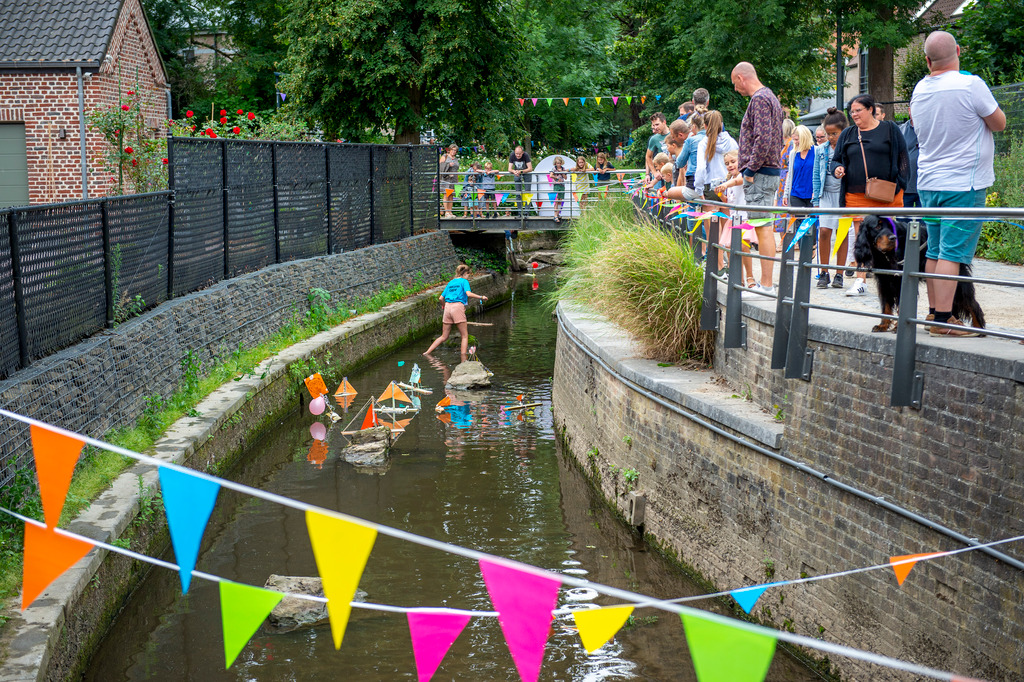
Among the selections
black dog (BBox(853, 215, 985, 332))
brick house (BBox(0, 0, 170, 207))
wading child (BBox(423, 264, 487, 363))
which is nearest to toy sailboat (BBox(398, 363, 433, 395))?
wading child (BBox(423, 264, 487, 363))

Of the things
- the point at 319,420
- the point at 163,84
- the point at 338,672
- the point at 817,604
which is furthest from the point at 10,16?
the point at 817,604

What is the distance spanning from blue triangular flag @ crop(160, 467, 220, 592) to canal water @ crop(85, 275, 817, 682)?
2.60 m

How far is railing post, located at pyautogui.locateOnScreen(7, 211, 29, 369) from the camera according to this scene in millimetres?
7082

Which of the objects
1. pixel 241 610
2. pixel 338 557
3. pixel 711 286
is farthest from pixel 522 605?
pixel 711 286

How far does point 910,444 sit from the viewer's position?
5.42 m

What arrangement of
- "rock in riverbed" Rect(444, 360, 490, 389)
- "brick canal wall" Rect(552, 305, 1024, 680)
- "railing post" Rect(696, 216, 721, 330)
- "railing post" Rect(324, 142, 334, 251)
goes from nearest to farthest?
1. "brick canal wall" Rect(552, 305, 1024, 680)
2. "railing post" Rect(696, 216, 721, 330)
3. "rock in riverbed" Rect(444, 360, 490, 389)
4. "railing post" Rect(324, 142, 334, 251)

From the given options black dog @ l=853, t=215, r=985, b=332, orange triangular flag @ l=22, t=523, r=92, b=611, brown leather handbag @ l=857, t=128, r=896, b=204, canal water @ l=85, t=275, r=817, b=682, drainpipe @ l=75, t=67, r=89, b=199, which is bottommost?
canal water @ l=85, t=275, r=817, b=682

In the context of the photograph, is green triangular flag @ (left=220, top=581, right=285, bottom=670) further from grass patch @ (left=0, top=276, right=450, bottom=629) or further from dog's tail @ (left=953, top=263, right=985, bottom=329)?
dog's tail @ (left=953, top=263, right=985, bottom=329)

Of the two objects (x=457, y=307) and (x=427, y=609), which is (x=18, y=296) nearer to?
(x=427, y=609)

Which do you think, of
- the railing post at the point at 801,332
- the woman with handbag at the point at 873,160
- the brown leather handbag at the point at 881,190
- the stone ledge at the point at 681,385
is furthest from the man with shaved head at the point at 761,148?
the railing post at the point at 801,332

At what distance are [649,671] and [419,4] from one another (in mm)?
19163

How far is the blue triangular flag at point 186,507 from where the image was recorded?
12.2 ft

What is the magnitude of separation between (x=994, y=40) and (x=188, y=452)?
18412 mm

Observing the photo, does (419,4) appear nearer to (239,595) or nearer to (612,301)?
(612,301)
